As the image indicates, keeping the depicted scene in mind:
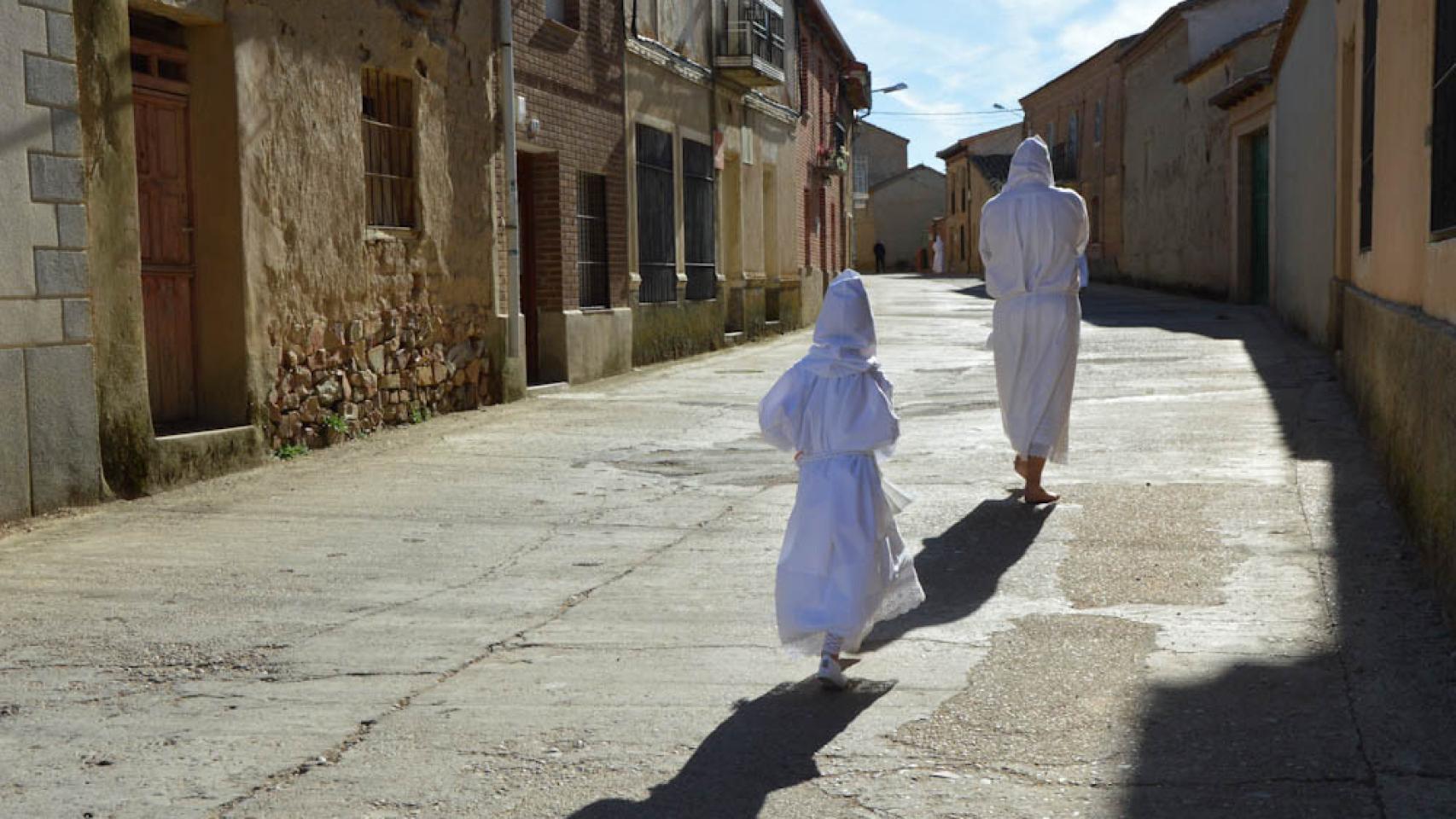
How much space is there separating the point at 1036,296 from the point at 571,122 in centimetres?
843

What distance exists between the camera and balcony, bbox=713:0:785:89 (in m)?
19.9

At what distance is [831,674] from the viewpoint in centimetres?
425

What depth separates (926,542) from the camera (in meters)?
6.46

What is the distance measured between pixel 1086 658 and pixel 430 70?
8.49 metres

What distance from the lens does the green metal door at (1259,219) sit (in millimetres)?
24469

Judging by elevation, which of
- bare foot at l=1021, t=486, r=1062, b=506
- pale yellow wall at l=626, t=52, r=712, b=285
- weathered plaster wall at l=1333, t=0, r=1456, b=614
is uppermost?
pale yellow wall at l=626, t=52, r=712, b=285

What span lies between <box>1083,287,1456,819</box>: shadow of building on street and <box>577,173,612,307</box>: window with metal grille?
10.0m

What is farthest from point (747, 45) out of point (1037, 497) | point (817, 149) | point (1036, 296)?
point (1037, 497)

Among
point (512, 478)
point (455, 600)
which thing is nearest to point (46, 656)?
point (455, 600)

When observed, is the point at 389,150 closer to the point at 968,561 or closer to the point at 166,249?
the point at 166,249

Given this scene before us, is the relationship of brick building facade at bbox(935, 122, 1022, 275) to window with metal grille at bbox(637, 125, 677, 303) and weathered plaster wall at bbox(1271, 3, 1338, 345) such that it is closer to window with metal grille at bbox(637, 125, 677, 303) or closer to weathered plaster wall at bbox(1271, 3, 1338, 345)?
weathered plaster wall at bbox(1271, 3, 1338, 345)

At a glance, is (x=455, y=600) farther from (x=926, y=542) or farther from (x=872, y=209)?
(x=872, y=209)

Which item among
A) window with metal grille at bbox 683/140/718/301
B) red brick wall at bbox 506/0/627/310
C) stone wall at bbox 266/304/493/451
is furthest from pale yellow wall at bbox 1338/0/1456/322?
window with metal grille at bbox 683/140/718/301

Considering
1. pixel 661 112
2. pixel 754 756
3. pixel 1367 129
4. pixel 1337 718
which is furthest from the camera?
pixel 661 112
